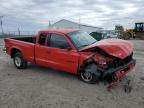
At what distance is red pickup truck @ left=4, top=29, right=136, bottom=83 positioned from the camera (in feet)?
22.2

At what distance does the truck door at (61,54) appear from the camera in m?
7.33

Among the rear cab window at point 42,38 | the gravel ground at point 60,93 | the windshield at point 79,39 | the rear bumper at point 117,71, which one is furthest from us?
the rear cab window at point 42,38

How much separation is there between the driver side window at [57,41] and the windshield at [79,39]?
0.27 metres

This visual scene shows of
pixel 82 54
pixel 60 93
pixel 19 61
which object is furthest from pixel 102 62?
pixel 19 61

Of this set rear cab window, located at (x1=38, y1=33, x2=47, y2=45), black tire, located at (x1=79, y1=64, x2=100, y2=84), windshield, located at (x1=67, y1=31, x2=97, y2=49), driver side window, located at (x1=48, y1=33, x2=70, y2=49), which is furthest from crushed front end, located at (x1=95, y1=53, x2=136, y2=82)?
rear cab window, located at (x1=38, y1=33, x2=47, y2=45)

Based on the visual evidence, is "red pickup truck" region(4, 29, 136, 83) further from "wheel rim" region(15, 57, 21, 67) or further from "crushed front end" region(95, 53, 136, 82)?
"wheel rim" region(15, 57, 21, 67)

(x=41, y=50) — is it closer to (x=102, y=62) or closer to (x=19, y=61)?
(x=19, y=61)

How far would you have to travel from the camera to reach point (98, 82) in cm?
729

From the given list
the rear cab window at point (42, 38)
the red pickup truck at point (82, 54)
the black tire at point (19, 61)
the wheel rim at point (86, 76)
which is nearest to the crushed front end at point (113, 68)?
the red pickup truck at point (82, 54)

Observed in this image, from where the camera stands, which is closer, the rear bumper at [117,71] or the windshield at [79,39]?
the rear bumper at [117,71]

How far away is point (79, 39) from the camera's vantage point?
7.94 m

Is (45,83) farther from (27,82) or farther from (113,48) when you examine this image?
(113,48)

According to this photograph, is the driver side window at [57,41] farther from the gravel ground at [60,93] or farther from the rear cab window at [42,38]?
the gravel ground at [60,93]

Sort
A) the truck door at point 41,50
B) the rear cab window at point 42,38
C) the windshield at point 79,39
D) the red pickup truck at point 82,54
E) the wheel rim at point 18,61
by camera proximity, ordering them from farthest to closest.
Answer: the wheel rim at point 18,61 < the rear cab window at point 42,38 < the truck door at point 41,50 < the windshield at point 79,39 < the red pickup truck at point 82,54
